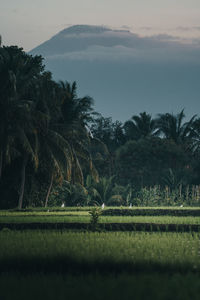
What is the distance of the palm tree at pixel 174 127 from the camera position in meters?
54.9

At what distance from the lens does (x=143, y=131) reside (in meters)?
58.5

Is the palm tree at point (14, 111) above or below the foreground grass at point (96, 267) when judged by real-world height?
above

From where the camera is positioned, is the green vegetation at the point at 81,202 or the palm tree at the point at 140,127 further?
the palm tree at the point at 140,127

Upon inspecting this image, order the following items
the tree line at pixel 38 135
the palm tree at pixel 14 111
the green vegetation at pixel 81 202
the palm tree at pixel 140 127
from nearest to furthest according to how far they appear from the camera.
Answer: the green vegetation at pixel 81 202 → the palm tree at pixel 14 111 → the tree line at pixel 38 135 → the palm tree at pixel 140 127

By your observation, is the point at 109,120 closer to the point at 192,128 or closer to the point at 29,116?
the point at 192,128

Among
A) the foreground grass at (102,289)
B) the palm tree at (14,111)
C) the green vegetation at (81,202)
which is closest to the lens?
the foreground grass at (102,289)

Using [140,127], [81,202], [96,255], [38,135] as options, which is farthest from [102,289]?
[140,127]

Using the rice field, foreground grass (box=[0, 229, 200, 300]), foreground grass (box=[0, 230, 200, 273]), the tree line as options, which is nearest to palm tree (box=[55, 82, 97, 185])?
the tree line

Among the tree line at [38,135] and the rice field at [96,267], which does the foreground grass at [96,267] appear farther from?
the tree line at [38,135]

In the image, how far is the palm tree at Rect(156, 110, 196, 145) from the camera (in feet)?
180

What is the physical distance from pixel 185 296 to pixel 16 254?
166 inches

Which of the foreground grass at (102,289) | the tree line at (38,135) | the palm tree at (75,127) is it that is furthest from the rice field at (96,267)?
the palm tree at (75,127)

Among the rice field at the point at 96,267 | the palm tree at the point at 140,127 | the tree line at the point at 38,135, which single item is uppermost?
the palm tree at the point at 140,127

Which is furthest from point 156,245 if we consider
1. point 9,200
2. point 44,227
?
point 9,200
